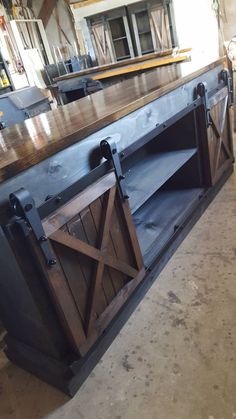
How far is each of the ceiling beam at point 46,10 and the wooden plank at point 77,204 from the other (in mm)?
8529

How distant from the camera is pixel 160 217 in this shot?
2088 mm

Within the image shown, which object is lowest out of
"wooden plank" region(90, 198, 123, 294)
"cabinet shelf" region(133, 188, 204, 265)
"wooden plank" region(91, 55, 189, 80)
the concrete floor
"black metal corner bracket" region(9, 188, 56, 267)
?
the concrete floor

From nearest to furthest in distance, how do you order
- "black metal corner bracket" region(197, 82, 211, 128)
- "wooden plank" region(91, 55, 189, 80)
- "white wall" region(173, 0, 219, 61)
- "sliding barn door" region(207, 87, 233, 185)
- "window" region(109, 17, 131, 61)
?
1. "black metal corner bracket" region(197, 82, 211, 128)
2. "sliding barn door" region(207, 87, 233, 185)
3. "wooden plank" region(91, 55, 189, 80)
4. "white wall" region(173, 0, 219, 61)
5. "window" region(109, 17, 131, 61)

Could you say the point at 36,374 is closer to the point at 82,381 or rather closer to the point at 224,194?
the point at 82,381

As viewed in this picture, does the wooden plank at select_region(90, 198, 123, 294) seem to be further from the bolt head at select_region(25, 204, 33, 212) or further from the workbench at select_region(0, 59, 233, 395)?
the bolt head at select_region(25, 204, 33, 212)

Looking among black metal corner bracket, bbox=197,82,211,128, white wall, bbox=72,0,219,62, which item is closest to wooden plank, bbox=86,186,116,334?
black metal corner bracket, bbox=197,82,211,128

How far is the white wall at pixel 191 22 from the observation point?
233 inches

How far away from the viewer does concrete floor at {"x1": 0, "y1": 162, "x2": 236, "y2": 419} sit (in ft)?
3.87

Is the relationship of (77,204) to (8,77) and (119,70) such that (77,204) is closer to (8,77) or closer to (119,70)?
(119,70)

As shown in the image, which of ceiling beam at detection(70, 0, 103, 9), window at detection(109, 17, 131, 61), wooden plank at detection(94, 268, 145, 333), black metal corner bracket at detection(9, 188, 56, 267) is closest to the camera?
black metal corner bracket at detection(9, 188, 56, 267)

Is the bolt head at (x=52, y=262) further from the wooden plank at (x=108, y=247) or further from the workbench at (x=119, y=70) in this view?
the workbench at (x=119, y=70)

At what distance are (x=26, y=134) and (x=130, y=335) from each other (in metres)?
1.07

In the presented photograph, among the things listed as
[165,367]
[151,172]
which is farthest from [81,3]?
[165,367]

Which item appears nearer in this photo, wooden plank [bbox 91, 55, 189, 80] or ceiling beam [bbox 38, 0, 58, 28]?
wooden plank [bbox 91, 55, 189, 80]
